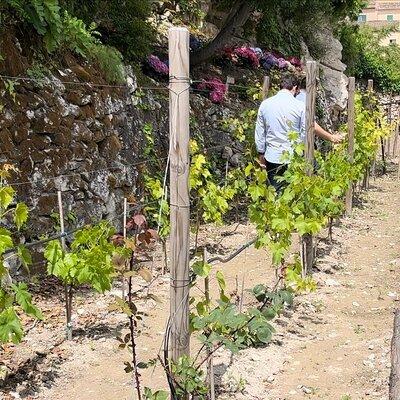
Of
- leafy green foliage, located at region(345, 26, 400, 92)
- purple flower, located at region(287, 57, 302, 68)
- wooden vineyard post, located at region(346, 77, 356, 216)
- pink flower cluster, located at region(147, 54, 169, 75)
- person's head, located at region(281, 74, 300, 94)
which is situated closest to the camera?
person's head, located at region(281, 74, 300, 94)

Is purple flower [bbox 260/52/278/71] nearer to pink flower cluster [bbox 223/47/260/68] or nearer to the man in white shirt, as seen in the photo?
pink flower cluster [bbox 223/47/260/68]

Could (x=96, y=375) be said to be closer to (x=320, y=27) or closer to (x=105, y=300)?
(x=105, y=300)

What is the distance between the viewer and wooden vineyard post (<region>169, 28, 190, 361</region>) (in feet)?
9.37

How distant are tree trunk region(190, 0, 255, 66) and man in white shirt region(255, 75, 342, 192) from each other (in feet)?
14.5

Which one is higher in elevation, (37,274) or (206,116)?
(206,116)

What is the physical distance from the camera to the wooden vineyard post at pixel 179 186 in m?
2.86

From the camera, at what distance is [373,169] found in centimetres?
1284

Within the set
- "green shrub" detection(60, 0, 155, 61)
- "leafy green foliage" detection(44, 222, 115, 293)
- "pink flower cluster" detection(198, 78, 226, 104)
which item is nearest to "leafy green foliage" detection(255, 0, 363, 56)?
"pink flower cluster" detection(198, 78, 226, 104)

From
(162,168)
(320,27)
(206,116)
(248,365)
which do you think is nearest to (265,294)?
(248,365)

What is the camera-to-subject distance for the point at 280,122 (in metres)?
5.99

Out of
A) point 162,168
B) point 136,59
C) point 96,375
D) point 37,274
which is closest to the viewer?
point 96,375

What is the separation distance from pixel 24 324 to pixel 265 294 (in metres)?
1.75

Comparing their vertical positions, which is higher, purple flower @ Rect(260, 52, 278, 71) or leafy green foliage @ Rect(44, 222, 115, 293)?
purple flower @ Rect(260, 52, 278, 71)

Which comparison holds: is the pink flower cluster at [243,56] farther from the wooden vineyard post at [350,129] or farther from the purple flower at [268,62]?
the wooden vineyard post at [350,129]
